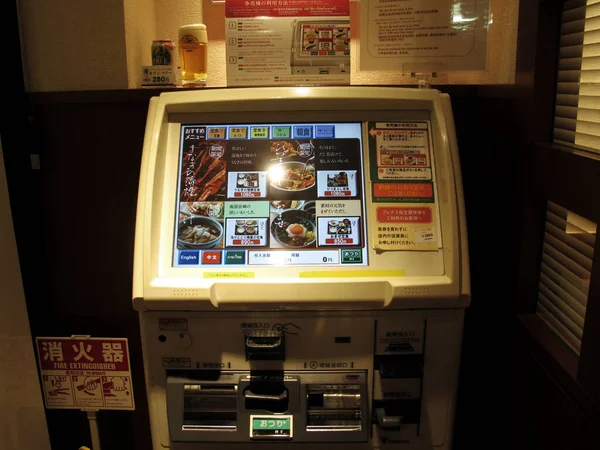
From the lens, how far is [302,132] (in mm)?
1698

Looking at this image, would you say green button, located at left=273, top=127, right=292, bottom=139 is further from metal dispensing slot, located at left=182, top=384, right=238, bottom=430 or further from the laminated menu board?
metal dispensing slot, located at left=182, top=384, right=238, bottom=430

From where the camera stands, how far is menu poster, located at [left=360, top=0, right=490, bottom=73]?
1839mm

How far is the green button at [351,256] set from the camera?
159 cm

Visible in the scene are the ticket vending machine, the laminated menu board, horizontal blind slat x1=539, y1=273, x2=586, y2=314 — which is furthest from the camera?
the laminated menu board

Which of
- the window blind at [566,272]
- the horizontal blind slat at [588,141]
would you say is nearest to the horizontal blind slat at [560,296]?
the window blind at [566,272]

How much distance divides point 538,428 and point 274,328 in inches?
30.5

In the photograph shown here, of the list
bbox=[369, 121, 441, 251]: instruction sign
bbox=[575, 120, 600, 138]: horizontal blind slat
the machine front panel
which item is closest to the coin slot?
the machine front panel

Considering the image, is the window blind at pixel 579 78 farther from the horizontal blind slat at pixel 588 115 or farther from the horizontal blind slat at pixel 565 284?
the horizontal blind slat at pixel 565 284

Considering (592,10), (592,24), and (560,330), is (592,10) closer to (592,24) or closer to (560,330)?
(592,24)

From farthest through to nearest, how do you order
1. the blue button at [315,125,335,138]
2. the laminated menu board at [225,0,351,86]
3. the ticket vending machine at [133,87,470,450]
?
the laminated menu board at [225,0,351,86] → the blue button at [315,125,335,138] → the ticket vending machine at [133,87,470,450]

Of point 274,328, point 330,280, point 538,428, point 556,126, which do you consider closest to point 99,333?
point 274,328

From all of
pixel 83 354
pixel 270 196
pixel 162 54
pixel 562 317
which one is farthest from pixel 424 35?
pixel 83 354

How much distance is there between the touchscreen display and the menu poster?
→ 36cm

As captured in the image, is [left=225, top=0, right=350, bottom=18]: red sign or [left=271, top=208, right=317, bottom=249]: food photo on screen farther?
[left=225, top=0, right=350, bottom=18]: red sign
